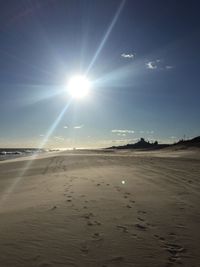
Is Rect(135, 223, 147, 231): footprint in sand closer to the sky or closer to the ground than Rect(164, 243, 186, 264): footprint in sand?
closer to the sky

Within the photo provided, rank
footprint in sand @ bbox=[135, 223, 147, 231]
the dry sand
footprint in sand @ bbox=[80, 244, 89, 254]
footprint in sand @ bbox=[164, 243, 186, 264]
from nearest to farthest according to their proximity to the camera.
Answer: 1. footprint in sand @ bbox=[164, 243, 186, 264]
2. the dry sand
3. footprint in sand @ bbox=[80, 244, 89, 254]
4. footprint in sand @ bbox=[135, 223, 147, 231]

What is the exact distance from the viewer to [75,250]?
7.01 meters

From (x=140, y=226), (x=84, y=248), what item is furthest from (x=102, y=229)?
(x=84, y=248)

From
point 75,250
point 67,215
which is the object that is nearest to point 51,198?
point 67,215

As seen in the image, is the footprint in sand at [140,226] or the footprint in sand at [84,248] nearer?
the footprint in sand at [84,248]

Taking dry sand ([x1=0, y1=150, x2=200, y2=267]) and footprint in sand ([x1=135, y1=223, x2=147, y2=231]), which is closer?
dry sand ([x1=0, y1=150, x2=200, y2=267])

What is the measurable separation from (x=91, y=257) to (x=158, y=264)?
51.5 inches

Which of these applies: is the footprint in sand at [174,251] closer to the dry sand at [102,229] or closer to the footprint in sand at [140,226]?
the dry sand at [102,229]

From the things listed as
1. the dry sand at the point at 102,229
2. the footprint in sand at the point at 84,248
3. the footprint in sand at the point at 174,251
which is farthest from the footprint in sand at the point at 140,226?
the footprint in sand at the point at 84,248

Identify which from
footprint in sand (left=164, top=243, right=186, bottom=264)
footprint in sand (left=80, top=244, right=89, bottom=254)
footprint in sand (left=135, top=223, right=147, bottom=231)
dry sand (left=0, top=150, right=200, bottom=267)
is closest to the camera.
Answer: footprint in sand (left=164, top=243, right=186, bottom=264)

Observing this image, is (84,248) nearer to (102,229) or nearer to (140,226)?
(102,229)

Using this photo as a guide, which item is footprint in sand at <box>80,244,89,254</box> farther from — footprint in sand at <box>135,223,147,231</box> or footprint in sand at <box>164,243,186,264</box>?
footprint in sand at <box>135,223,147,231</box>

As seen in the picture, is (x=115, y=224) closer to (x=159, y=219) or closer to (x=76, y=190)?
(x=159, y=219)

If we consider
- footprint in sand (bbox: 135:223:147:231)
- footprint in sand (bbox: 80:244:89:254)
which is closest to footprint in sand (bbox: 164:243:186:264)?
footprint in sand (bbox: 135:223:147:231)
